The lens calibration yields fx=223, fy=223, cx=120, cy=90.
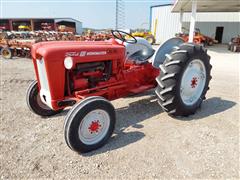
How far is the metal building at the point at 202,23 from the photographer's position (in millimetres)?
22797

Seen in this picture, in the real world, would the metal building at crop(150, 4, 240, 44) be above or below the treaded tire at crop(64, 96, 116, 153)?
above

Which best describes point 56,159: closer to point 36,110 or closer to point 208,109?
point 36,110

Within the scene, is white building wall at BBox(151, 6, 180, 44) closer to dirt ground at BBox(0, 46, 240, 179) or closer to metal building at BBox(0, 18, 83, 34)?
metal building at BBox(0, 18, 83, 34)

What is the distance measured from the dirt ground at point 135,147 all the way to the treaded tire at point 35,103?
15 cm

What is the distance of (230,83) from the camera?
20.2 ft

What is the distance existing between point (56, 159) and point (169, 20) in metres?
22.5

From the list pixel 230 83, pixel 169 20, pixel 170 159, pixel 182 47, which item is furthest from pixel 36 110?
pixel 169 20

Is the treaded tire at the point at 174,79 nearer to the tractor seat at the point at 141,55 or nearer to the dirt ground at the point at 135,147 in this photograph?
the dirt ground at the point at 135,147

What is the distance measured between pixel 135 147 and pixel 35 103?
6.01 ft

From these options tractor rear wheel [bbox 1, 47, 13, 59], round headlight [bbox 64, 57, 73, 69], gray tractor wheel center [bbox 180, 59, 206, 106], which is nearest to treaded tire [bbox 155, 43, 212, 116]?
gray tractor wheel center [bbox 180, 59, 206, 106]

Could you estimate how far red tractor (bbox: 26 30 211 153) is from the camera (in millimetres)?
2762

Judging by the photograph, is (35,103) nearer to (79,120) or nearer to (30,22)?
(79,120)

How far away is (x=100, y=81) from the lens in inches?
134

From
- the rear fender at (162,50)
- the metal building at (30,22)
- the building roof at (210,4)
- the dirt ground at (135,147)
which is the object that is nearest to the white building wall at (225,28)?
the building roof at (210,4)
